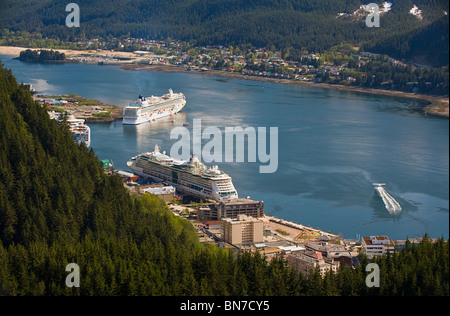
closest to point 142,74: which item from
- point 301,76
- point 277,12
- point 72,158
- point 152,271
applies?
point 301,76

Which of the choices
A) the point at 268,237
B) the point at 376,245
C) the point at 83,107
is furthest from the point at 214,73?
the point at 376,245

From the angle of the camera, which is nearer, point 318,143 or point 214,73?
point 318,143

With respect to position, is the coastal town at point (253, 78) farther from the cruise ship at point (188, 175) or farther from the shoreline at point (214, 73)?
the cruise ship at point (188, 175)

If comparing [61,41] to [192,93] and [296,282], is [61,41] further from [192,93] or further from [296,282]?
[296,282]

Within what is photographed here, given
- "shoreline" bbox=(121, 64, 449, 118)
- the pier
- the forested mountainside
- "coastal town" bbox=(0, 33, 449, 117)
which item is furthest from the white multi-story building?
the forested mountainside

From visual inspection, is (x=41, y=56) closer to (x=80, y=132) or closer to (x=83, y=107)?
(x=83, y=107)

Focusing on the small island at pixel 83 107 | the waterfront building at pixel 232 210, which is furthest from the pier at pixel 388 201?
the small island at pixel 83 107

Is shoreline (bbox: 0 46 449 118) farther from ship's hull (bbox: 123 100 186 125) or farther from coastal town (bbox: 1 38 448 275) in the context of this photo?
ship's hull (bbox: 123 100 186 125)
